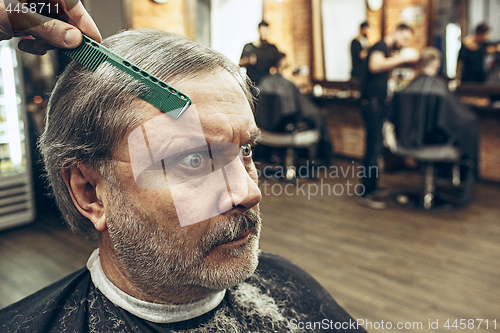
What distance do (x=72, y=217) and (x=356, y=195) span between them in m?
3.70

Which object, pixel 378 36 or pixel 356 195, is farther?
pixel 378 36

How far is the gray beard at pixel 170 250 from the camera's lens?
2.48 feet

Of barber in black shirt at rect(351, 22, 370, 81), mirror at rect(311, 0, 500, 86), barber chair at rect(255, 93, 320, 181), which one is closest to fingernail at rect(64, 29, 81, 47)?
barber chair at rect(255, 93, 320, 181)

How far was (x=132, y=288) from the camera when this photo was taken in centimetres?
85

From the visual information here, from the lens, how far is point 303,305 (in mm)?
1081

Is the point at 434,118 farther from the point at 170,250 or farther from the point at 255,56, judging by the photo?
the point at 170,250

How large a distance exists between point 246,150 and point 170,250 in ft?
0.85

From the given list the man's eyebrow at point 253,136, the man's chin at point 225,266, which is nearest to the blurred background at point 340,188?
the man's eyebrow at point 253,136

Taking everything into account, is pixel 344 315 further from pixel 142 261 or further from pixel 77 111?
pixel 77 111

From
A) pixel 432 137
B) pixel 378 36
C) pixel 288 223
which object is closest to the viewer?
pixel 288 223

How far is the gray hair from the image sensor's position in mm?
740

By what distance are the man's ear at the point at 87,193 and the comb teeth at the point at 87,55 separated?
210mm

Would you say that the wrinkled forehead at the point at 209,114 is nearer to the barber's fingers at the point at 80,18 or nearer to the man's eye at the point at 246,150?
the man's eye at the point at 246,150

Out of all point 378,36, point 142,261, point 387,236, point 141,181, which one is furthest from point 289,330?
point 378,36
